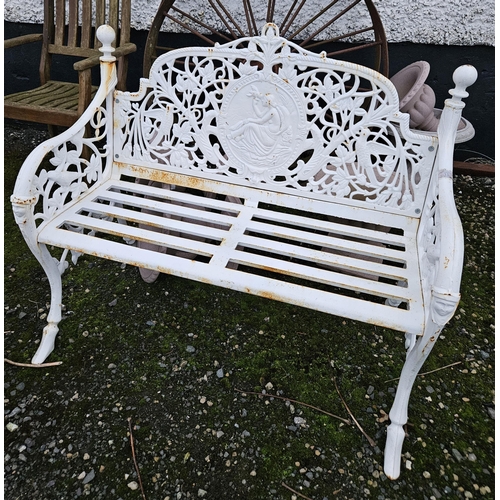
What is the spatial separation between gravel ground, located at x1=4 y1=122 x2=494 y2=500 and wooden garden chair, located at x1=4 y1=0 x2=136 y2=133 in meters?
0.98

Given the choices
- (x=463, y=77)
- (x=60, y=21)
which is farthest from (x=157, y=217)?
(x=60, y=21)

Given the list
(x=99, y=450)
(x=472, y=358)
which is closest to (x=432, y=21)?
(x=472, y=358)

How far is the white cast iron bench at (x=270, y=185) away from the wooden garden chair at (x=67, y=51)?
77cm

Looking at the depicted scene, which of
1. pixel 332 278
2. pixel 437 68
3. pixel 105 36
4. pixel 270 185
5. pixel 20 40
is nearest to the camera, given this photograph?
pixel 332 278

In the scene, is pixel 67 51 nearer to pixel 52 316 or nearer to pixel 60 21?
pixel 60 21

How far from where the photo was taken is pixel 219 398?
1.97 meters

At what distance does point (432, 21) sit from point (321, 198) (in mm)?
2019

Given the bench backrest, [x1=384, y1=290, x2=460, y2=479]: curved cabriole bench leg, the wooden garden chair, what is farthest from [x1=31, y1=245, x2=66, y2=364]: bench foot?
[x1=384, y1=290, x2=460, y2=479]: curved cabriole bench leg

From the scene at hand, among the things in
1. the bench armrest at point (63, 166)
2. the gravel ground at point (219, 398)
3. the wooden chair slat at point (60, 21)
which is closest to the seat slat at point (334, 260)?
the gravel ground at point (219, 398)

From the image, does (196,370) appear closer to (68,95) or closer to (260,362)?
(260,362)

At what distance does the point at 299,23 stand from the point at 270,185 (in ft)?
5.78

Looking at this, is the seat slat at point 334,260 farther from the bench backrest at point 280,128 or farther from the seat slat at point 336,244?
the bench backrest at point 280,128

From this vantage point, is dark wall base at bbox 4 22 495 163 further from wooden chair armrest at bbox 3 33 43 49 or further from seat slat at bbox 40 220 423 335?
seat slat at bbox 40 220 423 335

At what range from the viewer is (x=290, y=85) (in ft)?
6.46
